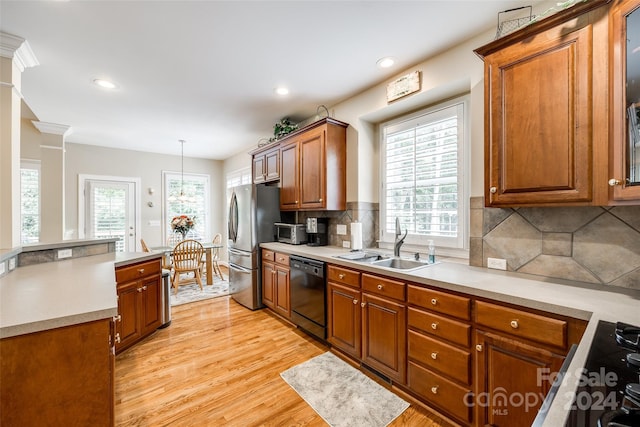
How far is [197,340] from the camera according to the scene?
2760 mm

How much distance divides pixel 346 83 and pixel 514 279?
2384 mm

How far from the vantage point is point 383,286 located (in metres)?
1.98

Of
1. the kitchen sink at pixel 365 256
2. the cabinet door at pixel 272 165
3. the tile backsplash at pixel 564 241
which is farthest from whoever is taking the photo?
the cabinet door at pixel 272 165

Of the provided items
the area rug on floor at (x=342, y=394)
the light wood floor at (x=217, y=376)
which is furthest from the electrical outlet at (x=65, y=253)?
the area rug on floor at (x=342, y=394)

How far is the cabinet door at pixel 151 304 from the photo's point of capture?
272 centimetres

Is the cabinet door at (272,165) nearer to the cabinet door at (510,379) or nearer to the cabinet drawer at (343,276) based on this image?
the cabinet drawer at (343,276)

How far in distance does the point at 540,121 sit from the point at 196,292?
4844mm

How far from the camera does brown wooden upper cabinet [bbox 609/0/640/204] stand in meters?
1.16

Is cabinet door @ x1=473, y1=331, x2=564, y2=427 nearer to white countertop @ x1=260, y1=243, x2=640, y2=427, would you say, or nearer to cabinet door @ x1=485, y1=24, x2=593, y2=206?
white countertop @ x1=260, y1=243, x2=640, y2=427

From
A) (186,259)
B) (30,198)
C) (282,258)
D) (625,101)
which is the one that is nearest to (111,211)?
(30,198)

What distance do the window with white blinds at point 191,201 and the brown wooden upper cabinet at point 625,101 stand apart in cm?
636

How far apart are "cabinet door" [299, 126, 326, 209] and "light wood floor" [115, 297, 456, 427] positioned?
5.07ft

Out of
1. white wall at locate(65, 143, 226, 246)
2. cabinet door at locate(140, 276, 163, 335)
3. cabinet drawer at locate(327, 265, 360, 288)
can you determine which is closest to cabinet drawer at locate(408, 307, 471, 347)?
cabinet drawer at locate(327, 265, 360, 288)

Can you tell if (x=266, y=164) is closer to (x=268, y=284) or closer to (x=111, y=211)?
(x=268, y=284)
